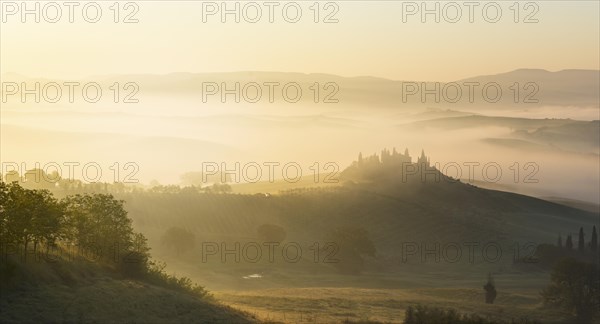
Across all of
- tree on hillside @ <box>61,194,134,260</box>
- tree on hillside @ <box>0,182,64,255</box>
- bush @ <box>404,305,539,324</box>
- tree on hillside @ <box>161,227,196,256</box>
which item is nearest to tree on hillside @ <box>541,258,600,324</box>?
bush @ <box>404,305,539,324</box>

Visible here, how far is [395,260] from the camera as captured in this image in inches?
7785

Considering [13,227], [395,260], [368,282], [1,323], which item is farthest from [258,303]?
[395,260]

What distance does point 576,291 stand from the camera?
122 metres

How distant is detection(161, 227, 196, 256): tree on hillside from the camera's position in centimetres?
18238

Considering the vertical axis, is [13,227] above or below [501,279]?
above

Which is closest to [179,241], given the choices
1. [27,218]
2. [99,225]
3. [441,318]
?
[99,225]

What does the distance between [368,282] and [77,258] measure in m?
80.6

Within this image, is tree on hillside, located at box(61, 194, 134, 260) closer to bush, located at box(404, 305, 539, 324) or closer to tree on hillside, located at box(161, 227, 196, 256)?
bush, located at box(404, 305, 539, 324)

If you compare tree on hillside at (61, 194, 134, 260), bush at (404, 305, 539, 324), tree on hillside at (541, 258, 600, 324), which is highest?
tree on hillside at (61, 194, 134, 260)

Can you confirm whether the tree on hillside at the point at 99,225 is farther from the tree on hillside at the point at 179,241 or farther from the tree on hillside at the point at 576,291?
the tree on hillside at the point at 179,241

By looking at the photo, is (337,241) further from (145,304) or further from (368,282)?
(145,304)

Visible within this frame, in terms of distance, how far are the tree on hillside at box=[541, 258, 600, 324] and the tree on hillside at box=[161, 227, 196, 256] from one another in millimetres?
79304

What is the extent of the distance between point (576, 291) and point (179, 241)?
86.0m

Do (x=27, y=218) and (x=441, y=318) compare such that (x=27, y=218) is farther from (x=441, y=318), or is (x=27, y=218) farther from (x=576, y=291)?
(x=576, y=291)
